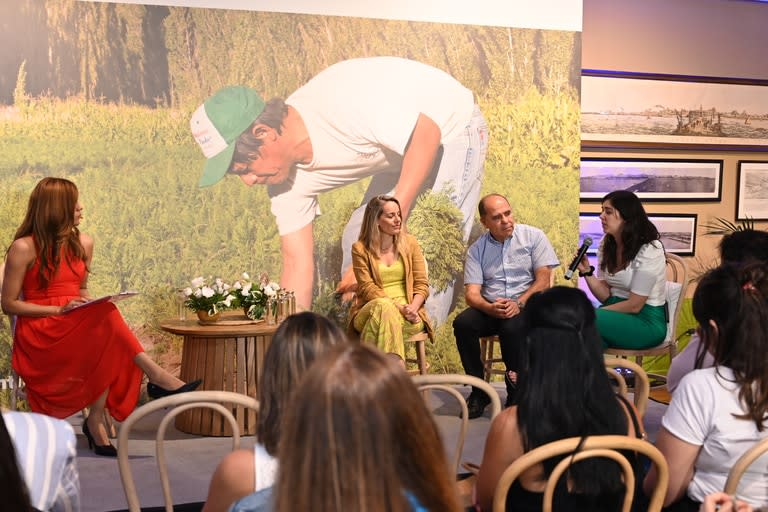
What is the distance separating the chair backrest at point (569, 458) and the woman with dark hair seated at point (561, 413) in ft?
0.16

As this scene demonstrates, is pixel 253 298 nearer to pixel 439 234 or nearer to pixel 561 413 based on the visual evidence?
pixel 439 234

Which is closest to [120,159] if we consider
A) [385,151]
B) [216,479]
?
[385,151]

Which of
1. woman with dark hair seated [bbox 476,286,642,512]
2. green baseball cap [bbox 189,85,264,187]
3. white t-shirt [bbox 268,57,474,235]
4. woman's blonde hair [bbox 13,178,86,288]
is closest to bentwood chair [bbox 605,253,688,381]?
white t-shirt [bbox 268,57,474,235]

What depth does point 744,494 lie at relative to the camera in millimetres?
2174

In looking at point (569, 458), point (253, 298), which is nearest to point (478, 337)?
point (253, 298)

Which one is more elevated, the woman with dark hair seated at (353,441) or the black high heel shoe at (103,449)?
the woman with dark hair seated at (353,441)

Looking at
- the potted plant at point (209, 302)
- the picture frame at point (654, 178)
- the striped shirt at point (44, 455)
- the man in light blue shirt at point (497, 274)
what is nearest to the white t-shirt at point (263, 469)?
the striped shirt at point (44, 455)

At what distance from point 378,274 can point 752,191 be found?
11.7 ft

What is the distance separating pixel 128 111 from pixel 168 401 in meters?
3.49

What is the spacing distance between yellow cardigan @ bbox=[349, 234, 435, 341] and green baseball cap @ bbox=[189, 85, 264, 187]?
3.28ft

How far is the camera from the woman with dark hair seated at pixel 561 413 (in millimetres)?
1957

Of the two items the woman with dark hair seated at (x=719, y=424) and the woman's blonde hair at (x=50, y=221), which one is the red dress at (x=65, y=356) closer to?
the woman's blonde hair at (x=50, y=221)

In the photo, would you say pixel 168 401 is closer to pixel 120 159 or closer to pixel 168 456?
pixel 168 456

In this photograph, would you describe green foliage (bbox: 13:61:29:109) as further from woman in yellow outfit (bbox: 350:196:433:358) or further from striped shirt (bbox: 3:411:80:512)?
A: striped shirt (bbox: 3:411:80:512)
